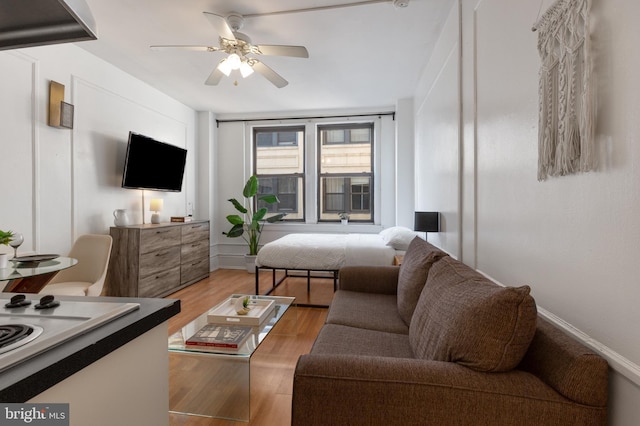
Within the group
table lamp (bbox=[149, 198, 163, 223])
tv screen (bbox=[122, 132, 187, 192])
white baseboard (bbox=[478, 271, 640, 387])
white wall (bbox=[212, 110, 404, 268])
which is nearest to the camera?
white baseboard (bbox=[478, 271, 640, 387])

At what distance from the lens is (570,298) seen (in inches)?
43.1

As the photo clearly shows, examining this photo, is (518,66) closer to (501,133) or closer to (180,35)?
(501,133)

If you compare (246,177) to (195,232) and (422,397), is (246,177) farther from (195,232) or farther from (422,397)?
(422,397)

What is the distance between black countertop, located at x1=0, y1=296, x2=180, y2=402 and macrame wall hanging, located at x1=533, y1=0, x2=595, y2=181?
134 cm

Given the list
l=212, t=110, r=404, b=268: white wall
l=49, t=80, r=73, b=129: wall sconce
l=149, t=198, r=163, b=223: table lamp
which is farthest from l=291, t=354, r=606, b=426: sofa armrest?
l=212, t=110, r=404, b=268: white wall

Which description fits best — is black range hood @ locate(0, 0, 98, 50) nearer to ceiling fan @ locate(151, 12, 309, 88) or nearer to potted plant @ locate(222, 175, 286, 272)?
ceiling fan @ locate(151, 12, 309, 88)

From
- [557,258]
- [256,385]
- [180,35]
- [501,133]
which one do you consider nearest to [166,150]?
[180,35]

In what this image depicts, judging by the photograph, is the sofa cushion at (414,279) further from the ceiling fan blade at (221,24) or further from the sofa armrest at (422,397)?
the ceiling fan blade at (221,24)

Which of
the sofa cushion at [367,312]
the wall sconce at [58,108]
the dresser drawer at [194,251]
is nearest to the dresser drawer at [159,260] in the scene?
the dresser drawer at [194,251]

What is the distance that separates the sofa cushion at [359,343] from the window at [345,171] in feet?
12.2

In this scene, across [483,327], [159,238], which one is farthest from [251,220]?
[483,327]

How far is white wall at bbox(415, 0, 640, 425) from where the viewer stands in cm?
86

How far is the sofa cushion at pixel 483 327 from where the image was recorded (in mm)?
1003

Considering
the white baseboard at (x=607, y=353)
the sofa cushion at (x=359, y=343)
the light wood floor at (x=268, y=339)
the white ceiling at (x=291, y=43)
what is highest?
the white ceiling at (x=291, y=43)
